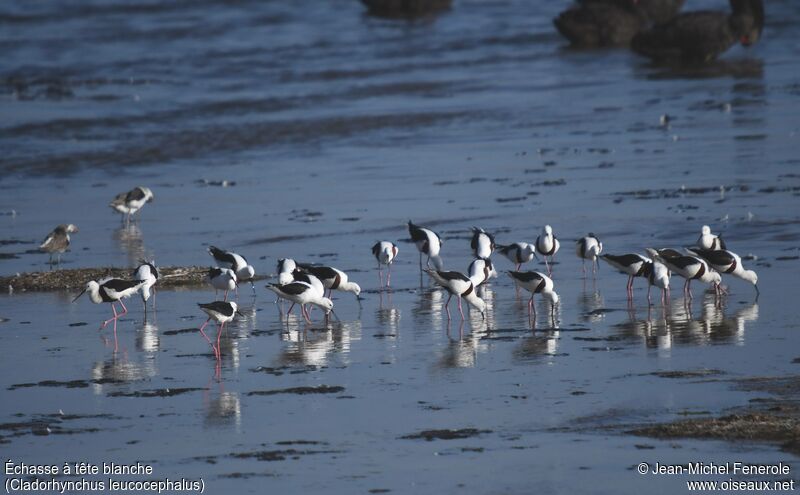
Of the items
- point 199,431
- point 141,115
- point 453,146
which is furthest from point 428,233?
point 141,115

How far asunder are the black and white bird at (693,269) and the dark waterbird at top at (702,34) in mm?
23452

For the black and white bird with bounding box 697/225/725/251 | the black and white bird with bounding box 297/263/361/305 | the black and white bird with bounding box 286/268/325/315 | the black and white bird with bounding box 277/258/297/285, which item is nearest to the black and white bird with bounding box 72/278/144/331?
the black and white bird with bounding box 277/258/297/285

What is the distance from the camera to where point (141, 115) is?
35906 millimetres

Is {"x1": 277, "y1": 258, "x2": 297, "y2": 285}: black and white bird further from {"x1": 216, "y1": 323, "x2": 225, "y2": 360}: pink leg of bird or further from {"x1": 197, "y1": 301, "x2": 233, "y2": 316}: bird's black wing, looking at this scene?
{"x1": 197, "y1": 301, "x2": 233, "y2": 316}: bird's black wing

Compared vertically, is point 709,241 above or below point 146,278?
below

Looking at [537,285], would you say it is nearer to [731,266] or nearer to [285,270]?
[731,266]

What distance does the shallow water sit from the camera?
10.5m

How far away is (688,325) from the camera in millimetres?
14141

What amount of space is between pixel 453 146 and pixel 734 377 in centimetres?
1655

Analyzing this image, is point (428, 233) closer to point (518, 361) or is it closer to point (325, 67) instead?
point (518, 361)

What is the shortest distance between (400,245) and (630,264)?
4.23 m

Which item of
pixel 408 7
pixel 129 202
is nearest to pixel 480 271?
pixel 129 202

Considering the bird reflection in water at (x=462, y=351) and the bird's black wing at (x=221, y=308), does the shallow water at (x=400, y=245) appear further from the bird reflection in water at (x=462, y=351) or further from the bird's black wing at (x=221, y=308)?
the bird's black wing at (x=221, y=308)

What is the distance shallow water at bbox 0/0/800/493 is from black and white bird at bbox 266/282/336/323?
1.17 feet
